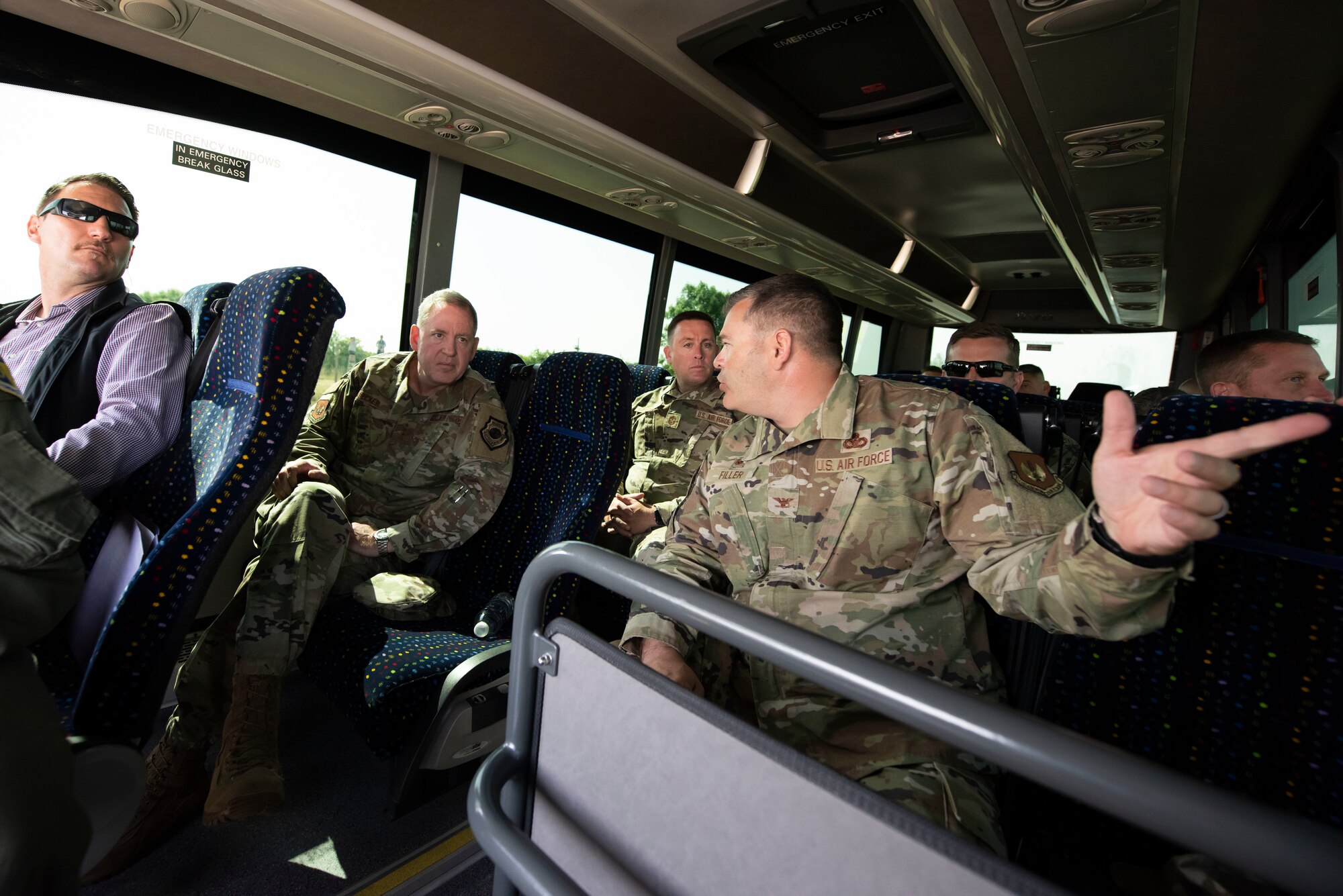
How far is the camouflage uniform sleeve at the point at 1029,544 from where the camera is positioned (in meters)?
0.90

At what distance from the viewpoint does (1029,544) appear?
1177 millimetres

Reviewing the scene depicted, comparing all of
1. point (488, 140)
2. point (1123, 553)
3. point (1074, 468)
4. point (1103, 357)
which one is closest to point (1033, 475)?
point (1123, 553)

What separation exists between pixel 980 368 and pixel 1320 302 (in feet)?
9.19

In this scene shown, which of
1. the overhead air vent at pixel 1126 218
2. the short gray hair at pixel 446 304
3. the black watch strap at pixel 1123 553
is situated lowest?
the black watch strap at pixel 1123 553

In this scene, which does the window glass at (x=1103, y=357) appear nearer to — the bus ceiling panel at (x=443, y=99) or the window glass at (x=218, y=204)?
the bus ceiling panel at (x=443, y=99)

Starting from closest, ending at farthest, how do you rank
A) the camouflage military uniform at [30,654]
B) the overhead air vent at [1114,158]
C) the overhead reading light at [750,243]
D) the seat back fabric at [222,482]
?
1. the camouflage military uniform at [30,654]
2. the seat back fabric at [222,482]
3. the overhead air vent at [1114,158]
4. the overhead reading light at [750,243]

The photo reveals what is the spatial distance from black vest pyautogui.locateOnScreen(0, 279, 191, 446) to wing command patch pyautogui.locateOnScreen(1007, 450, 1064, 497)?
8.13 ft

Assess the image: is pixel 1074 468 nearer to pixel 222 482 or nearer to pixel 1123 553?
pixel 1123 553

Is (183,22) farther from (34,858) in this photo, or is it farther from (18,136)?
(34,858)

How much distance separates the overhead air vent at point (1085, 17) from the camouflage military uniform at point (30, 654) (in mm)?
3291

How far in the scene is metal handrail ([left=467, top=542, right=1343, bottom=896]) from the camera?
1.38 feet

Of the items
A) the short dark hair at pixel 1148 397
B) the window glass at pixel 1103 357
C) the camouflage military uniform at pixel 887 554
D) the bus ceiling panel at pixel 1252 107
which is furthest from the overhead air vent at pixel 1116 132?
the window glass at pixel 1103 357

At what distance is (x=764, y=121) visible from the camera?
4.42 meters

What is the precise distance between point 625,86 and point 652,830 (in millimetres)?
3741
